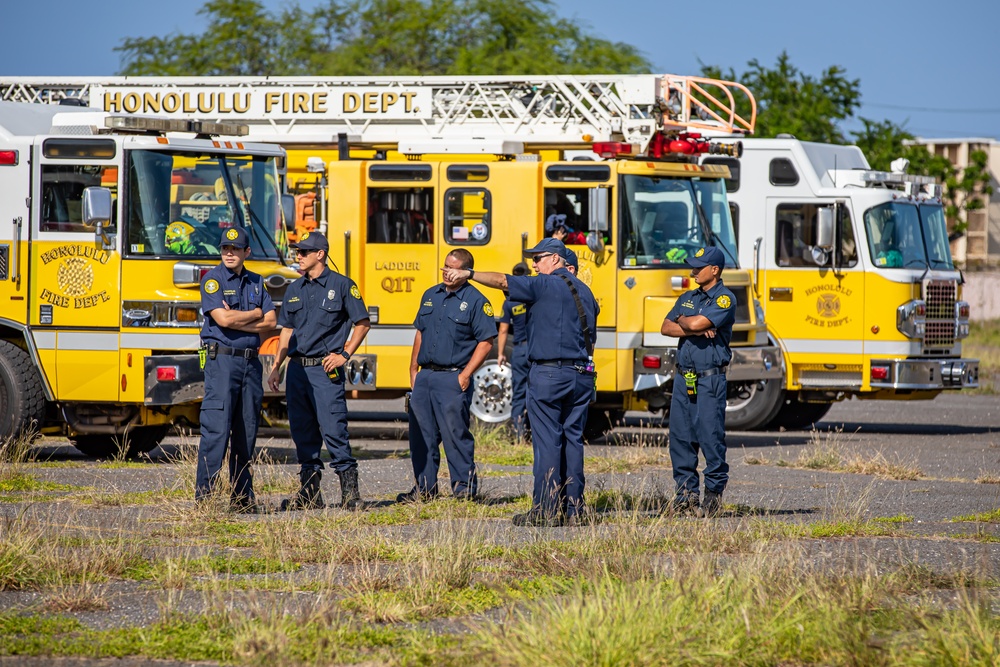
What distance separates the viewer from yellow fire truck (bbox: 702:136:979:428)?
15422 millimetres

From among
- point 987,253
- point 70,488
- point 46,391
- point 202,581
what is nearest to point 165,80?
point 46,391

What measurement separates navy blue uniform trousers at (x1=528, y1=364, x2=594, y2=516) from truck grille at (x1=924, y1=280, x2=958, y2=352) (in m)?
7.90

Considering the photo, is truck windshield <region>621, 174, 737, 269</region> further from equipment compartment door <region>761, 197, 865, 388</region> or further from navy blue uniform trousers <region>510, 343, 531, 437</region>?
equipment compartment door <region>761, 197, 865, 388</region>

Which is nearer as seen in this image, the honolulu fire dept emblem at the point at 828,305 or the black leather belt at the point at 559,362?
the black leather belt at the point at 559,362

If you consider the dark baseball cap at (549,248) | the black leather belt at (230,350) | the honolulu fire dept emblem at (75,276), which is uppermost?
the dark baseball cap at (549,248)

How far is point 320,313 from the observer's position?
9.17 m

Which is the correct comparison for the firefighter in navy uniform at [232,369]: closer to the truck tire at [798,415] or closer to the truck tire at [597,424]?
the truck tire at [597,424]

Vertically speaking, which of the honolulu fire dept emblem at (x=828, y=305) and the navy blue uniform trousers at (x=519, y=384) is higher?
the honolulu fire dept emblem at (x=828, y=305)

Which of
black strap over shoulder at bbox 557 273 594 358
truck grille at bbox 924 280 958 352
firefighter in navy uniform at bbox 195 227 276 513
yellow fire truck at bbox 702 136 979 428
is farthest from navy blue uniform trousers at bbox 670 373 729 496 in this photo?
truck grille at bbox 924 280 958 352

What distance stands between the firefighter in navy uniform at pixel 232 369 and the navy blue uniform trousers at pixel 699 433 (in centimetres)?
268

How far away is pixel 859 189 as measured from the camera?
15672 millimetres

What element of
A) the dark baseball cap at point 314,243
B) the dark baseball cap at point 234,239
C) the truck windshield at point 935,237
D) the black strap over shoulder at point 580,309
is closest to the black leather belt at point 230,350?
the dark baseball cap at point 234,239

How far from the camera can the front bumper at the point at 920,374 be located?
15312 mm

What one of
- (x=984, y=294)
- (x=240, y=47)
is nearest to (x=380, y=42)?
(x=240, y=47)
